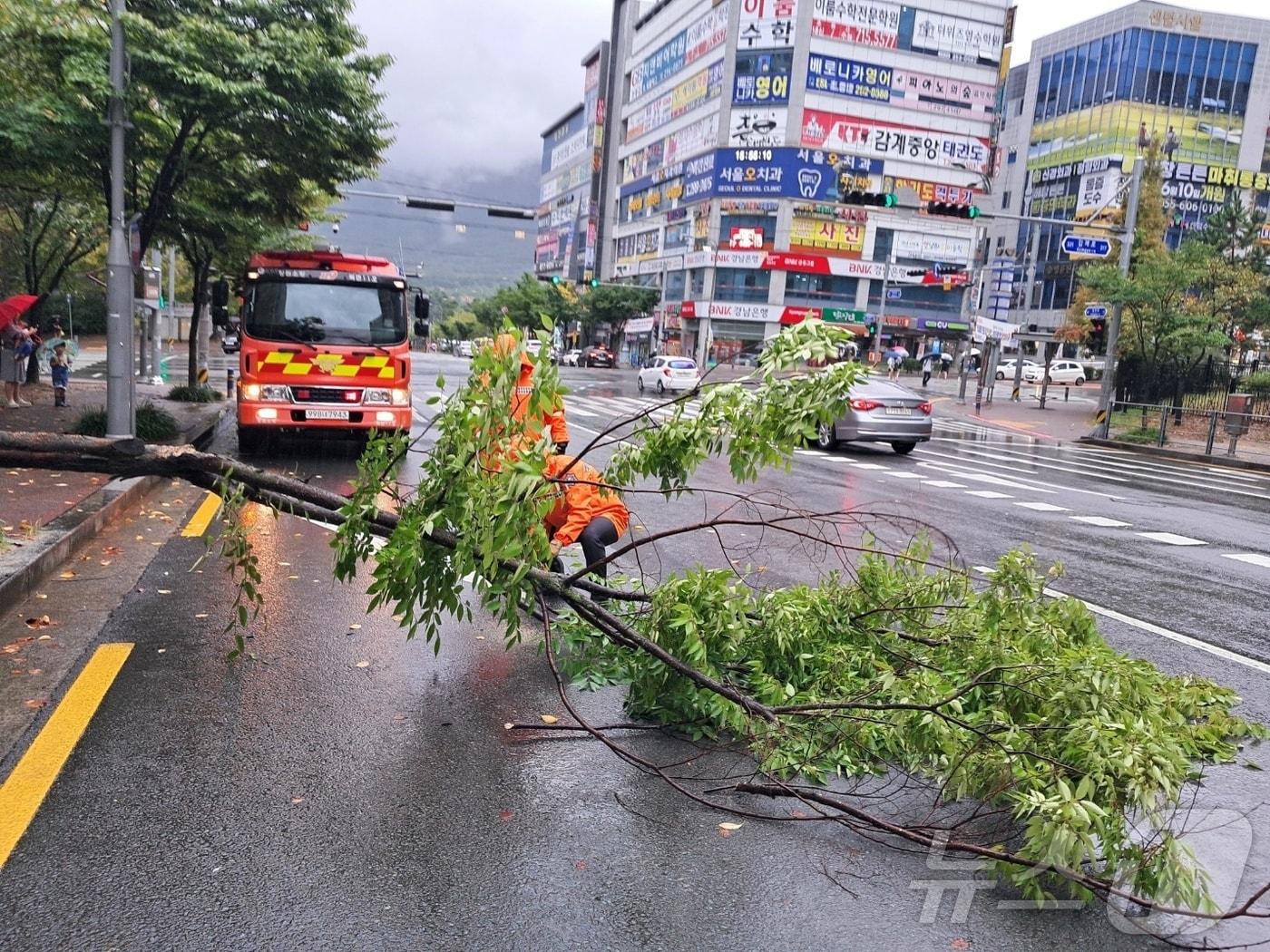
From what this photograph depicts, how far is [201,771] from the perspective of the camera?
3787 millimetres

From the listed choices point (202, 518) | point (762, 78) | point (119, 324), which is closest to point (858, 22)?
point (762, 78)

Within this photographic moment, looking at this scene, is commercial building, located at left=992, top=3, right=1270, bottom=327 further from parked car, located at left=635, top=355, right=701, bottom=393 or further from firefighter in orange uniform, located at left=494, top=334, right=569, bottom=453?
firefighter in orange uniform, located at left=494, top=334, right=569, bottom=453

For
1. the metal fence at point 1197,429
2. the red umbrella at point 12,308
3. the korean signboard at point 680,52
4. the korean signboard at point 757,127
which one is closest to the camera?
the red umbrella at point 12,308

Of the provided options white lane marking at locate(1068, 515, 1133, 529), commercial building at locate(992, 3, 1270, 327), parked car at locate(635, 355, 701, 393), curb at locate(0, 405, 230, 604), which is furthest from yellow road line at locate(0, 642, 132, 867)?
commercial building at locate(992, 3, 1270, 327)

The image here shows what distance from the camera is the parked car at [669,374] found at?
37.4 meters

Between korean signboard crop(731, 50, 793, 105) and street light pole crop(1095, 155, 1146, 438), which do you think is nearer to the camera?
street light pole crop(1095, 155, 1146, 438)

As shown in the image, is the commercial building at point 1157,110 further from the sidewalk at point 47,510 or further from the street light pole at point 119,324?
the sidewalk at point 47,510

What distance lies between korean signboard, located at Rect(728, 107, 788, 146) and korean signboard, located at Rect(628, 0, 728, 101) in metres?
6.14

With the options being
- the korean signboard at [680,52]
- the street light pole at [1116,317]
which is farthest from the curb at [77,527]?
the korean signboard at [680,52]

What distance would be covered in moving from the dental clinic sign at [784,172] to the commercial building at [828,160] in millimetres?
94

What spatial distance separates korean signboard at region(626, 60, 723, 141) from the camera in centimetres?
7325

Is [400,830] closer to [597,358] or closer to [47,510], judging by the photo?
[47,510]

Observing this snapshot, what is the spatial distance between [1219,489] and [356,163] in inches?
581

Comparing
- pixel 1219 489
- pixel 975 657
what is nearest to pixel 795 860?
pixel 975 657
